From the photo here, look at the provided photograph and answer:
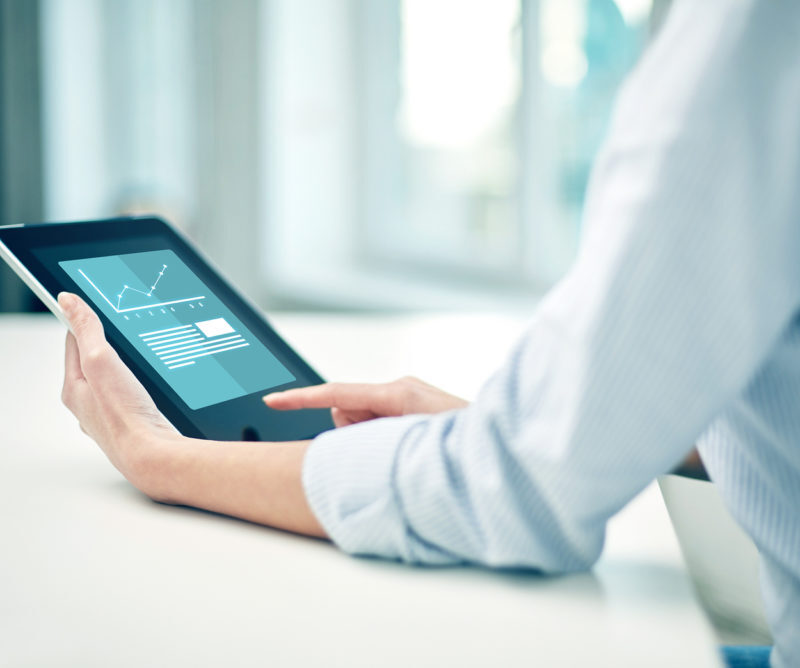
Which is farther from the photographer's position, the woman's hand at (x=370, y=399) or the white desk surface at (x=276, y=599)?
the woman's hand at (x=370, y=399)

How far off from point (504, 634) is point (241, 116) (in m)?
2.65

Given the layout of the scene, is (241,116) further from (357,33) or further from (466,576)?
(466,576)

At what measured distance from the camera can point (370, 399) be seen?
72 cm

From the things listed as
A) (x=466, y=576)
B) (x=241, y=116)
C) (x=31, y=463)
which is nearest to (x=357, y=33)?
(x=241, y=116)

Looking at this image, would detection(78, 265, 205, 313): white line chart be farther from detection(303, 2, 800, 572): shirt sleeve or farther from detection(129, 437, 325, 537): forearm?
detection(303, 2, 800, 572): shirt sleeve

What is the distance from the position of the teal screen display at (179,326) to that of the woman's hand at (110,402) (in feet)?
0.11

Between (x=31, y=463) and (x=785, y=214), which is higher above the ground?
(x=785, y=214)

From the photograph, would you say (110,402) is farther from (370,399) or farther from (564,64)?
(564,64)

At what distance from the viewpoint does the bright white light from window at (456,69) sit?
2.49 meters

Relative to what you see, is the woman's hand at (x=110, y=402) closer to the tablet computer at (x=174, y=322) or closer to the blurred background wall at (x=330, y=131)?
the tablet computer at (x=174, y=322)

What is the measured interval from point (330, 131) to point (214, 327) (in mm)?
2254

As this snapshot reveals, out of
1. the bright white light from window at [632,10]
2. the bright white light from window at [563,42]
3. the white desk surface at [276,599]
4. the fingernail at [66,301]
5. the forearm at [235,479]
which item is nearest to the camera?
the white desk surface at [276,599]

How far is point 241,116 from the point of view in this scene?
2.93 metres

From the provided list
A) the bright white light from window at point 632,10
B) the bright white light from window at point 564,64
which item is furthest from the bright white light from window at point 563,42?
the bright white light from window at point 632,10
